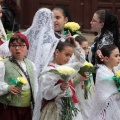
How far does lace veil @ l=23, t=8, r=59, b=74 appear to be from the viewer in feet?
22.4

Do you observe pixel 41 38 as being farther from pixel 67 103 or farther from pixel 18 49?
pixel 67 103

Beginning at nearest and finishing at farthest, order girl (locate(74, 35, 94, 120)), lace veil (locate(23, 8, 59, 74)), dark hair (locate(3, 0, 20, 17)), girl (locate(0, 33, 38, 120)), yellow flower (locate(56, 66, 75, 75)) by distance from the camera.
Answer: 1. yellow flower (locate(56, 66, 75, 75))
2. girl (locate(0, 33, 38, 120))
3. lace veil (locate(23, 8, 59, 74))
4. girl (locate(74, 35, 94, 120))
5. dark hair (locate(3, 0, 20, 17))

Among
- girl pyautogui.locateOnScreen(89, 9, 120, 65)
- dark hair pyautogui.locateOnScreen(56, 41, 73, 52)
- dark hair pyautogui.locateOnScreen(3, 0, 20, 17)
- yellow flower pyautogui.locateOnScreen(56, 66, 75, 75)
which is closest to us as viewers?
yellow flower pyautogui.locateOnScreen(56, 66, 75, 75)

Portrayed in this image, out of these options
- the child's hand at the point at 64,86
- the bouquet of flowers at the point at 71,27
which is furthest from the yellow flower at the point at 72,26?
the child's hand at the point at 64,86

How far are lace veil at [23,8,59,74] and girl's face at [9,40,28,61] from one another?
606 mm

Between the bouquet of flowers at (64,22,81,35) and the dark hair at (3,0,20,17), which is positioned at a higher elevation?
the dark hair at (3,0,20,17)

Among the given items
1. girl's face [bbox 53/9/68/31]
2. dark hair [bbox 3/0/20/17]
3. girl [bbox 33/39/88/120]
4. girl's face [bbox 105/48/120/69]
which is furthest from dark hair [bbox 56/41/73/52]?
dark hair [bbox 3/0/20/17]

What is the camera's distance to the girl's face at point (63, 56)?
20.3ft

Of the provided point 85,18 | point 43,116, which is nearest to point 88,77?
point 43,116

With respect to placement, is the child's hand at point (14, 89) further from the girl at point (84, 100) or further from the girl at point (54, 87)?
the girl at point (84, 100)

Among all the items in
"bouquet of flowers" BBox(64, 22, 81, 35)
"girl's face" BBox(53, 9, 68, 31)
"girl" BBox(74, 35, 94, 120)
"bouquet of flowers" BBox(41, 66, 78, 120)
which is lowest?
"girl" BBox(74, 35, 94, 120)

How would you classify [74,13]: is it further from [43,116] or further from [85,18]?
[43,116]

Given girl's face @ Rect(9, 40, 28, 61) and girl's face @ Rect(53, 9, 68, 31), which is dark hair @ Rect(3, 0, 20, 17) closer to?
girl's face @ Rect(53, 9, 68, 31)

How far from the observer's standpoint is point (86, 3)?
13656 millimetres
